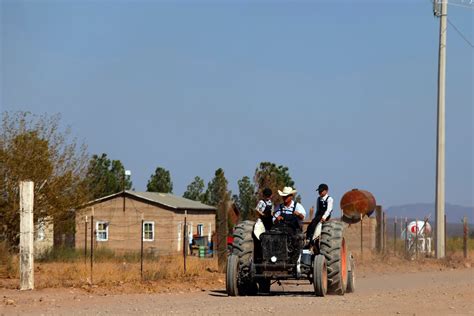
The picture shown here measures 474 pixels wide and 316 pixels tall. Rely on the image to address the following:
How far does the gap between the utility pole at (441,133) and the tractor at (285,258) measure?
63.6 ft

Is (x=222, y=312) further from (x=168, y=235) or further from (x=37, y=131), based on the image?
(x=168, y=235)

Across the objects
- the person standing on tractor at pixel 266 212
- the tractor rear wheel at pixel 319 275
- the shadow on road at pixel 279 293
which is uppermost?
the person standing on tractor at pixel 266 212

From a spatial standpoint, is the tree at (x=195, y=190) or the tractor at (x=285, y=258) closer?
the tractor at (x=285, y=258)

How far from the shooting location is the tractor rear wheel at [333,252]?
2103 centimetres

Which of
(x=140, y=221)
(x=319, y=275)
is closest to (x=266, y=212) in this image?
(x=319, y=275)

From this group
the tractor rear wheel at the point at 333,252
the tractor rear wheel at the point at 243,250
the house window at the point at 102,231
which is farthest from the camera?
the house window at the point at 102,231

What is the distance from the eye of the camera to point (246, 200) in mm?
44781

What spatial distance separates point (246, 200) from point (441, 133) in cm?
931

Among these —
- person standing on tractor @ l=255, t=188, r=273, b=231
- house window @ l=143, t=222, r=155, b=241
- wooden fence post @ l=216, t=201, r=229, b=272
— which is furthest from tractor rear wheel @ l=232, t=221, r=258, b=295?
house window @ l=143, t=222, r=155, b=241

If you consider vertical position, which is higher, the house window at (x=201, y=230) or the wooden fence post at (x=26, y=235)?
the wooden fence post at (x=26, y=235)

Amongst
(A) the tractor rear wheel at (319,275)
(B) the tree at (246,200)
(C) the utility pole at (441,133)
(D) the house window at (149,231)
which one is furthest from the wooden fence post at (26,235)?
(D) the house window at (149,231)

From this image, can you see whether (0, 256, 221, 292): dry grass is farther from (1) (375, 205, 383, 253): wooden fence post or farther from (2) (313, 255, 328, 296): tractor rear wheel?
(1) (375, 205, 383, 253): wooden fence post

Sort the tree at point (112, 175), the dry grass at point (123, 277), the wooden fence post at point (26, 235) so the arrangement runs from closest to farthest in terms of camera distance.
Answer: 1. the wooden fence post at point (26, 235)
2. the dry grass at point (123, 277)
3. the tree at point (112, 175)

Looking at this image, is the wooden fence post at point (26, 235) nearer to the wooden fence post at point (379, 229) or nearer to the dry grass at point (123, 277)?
the dry grass at point (123, 277)
